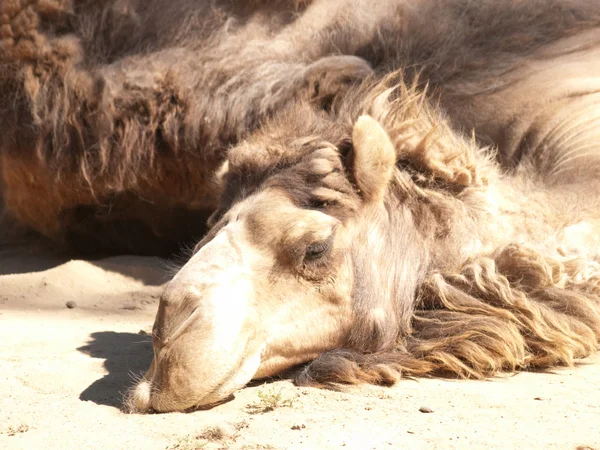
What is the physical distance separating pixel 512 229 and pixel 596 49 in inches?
47.3

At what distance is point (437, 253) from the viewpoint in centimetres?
325

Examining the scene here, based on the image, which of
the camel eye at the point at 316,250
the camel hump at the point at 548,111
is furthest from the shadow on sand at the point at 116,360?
the camel hump at the point at 548,111

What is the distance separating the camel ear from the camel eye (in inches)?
10.1

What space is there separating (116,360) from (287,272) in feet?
2.32

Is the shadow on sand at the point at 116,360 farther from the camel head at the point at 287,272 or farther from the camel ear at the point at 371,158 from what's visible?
the camel ear at the point at 371,158

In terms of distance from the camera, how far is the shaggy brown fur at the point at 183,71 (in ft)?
14.0

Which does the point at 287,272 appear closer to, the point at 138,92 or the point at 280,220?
the point at 280,220

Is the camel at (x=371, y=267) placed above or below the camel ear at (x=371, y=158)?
below

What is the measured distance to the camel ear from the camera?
10.2 ft

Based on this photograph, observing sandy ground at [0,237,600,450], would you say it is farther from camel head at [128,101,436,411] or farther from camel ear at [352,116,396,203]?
camel ear at [352,116,396,203]

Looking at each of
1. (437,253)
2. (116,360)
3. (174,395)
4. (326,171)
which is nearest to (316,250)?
(326,171)

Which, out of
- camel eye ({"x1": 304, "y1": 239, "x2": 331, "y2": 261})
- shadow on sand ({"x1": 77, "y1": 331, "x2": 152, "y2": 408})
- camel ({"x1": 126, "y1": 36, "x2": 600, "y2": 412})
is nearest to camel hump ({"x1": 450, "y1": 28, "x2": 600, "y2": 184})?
camel ({"x1": 126, "y1": 36, "x2": 600, "y2": 412})

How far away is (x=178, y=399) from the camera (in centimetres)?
264

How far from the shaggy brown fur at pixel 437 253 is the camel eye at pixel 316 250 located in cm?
5
